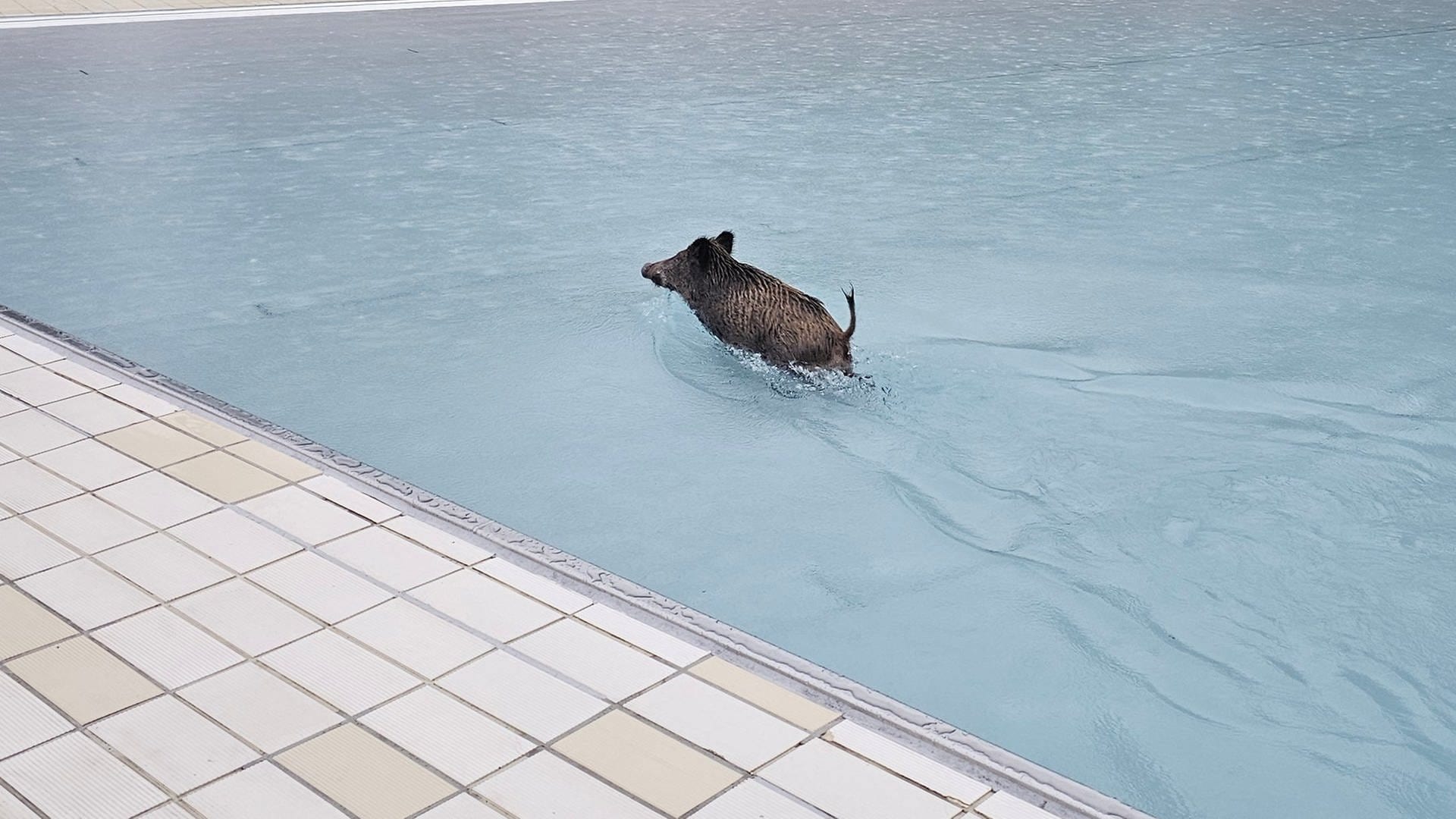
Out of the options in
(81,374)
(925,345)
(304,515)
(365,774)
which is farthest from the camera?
(925,345)

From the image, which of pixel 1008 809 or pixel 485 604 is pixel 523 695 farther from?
pixel 1008 809

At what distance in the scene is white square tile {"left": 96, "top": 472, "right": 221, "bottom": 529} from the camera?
119 inches

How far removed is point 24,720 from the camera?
228 centimetres

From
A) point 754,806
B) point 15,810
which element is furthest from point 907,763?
point 15,810

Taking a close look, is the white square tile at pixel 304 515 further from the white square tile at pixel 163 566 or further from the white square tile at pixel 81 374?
the white square tile at pixel 81 374

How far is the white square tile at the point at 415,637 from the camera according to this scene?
2.48m

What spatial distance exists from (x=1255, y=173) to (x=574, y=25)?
23.0ft

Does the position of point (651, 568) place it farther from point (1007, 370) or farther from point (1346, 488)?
point (1346, 488)

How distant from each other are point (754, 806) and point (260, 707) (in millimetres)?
932

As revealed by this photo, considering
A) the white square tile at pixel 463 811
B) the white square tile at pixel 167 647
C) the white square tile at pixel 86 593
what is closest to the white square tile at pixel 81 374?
the white square tile at pixel 86 593

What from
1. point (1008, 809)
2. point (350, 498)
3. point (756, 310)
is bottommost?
point (1008, 809)

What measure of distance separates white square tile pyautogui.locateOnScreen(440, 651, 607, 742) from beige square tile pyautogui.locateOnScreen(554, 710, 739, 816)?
Result: 0.04 m

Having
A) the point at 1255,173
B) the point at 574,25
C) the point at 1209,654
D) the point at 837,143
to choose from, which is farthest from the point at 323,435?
the point at 574,25

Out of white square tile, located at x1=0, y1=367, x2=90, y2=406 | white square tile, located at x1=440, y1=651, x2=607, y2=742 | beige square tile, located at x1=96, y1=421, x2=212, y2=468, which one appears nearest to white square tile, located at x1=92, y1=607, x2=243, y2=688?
white square tile, located at x1=440, y1=651, x2=607, y2=742
